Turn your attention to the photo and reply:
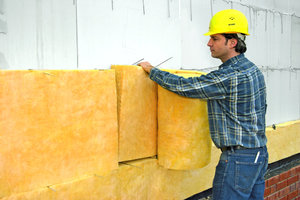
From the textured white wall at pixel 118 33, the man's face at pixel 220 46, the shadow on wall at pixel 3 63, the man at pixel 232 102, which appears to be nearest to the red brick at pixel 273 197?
the textured white wall at pixel 118 33

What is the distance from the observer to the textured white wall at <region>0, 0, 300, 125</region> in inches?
61.8

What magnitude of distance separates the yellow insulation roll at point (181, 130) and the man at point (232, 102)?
0.12 m

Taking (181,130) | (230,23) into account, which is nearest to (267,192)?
(181,130)

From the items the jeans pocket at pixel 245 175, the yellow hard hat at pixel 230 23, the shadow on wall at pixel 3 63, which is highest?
the yellow hard hat at pixel 230 23

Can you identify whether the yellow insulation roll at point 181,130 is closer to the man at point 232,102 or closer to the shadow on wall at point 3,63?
the man at point 232,102

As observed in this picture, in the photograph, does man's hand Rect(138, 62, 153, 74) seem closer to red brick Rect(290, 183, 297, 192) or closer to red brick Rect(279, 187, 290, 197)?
red brick Rect(279, 187, 290, 197)

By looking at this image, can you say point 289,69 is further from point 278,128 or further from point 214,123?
point 214,123

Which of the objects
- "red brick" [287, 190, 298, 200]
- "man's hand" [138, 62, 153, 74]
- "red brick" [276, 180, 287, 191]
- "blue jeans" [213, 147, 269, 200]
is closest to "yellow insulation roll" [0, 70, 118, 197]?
"man's hand" [138, 62, 153, 74]

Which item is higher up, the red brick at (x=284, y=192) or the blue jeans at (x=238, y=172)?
the blue jeans at (x=238, y=172)

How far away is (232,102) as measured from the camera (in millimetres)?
1769

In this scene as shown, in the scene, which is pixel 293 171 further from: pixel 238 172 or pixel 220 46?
pixel 220 46

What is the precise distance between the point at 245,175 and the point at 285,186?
2024mm

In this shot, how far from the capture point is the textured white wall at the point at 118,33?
157cm

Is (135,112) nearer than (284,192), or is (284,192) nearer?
(135,112)
